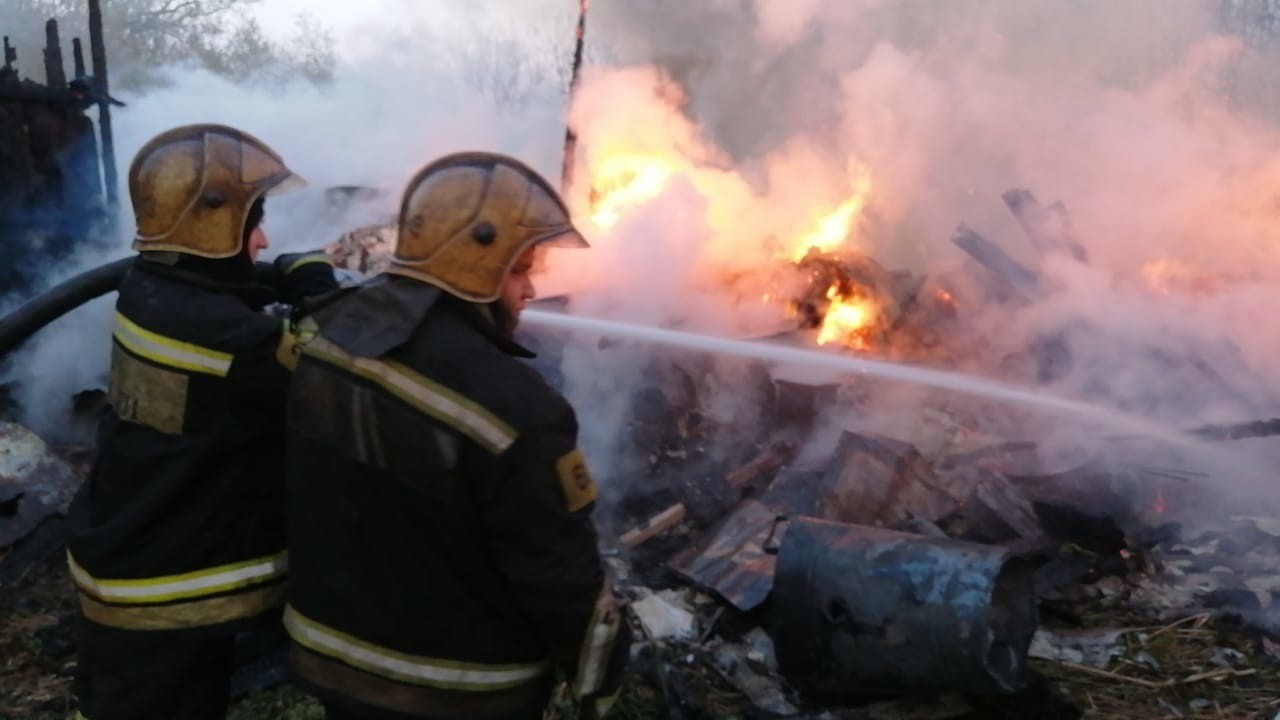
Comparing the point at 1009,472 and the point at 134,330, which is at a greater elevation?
the point at 134,330

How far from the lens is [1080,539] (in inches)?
219

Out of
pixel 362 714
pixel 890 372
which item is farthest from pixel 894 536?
pixel 890 372

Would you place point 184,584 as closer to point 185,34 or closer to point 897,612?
point 897,612

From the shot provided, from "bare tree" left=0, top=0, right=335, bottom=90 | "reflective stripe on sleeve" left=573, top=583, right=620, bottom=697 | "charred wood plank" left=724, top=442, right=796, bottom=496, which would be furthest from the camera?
"bare tree" left=0, top=0, right=335, bottom=90

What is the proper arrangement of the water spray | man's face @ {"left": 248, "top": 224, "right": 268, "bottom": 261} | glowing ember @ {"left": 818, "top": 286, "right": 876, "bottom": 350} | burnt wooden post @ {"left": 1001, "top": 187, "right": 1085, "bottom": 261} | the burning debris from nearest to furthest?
man's face @ {"left": 248, "top": 224, "right": 268, "bottom": 261} → the burning debris → the water spray → glowing ember @ {"left": 818, "top": 286, "right": 876, "bottom": 350} → burnt wooden post @ {"left": 1001, "top": 187, "right": 1085, "bottom": 261}

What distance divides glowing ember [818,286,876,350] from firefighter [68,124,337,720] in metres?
5.76

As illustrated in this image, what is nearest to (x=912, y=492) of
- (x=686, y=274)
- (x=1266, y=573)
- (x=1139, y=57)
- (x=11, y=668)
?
(x=1266, y=573)

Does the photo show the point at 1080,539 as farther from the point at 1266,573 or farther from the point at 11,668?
the point at 11,668

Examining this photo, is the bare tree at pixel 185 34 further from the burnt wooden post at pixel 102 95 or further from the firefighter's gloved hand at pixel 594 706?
the firefighter's gloved hand at pixel 594 706

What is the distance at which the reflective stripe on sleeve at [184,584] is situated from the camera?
265 centimetres

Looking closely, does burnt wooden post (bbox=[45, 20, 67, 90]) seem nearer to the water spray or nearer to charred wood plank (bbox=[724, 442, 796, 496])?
the water spray

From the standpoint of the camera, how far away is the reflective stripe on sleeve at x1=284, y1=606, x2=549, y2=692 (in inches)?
86.2

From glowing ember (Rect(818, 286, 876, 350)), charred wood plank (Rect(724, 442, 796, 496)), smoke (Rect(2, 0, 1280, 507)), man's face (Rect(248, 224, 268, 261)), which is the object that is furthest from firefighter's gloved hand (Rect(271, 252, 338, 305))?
glowing ember (Rect(818, 286, 876, 350))

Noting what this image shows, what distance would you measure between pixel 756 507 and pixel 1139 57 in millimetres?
10437
